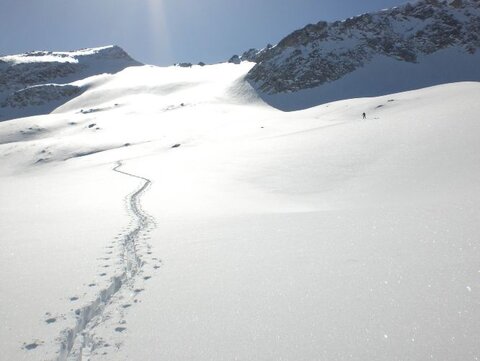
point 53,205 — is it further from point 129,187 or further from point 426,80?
point 426,80

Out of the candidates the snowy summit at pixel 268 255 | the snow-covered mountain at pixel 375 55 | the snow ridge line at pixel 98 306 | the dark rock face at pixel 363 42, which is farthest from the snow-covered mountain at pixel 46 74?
the snow ridge line at pixel 98 306

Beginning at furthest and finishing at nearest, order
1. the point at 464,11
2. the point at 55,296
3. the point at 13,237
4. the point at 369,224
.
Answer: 1. the point at 464,11
2. the point at 13,237
3. the point at 369,224
4. the point at 55,296

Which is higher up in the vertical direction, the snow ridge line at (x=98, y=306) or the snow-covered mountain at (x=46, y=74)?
the snow-covered mountain at (x=46, y=74)

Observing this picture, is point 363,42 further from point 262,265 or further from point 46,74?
point 46,74

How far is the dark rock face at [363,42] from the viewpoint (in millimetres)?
74375

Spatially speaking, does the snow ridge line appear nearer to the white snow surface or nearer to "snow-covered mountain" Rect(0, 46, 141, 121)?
the white snow surface

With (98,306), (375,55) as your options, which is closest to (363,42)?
(375,55)

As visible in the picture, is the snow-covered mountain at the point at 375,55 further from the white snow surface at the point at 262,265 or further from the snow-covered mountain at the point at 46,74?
the snow-covered mountain at the point at 46,74

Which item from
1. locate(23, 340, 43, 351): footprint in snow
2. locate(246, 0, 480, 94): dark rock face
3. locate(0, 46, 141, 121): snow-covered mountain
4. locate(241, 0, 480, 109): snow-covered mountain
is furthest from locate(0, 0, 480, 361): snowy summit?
locate(0, 46, 141, 121): snow-covered mountain

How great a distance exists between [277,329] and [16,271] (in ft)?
13.1

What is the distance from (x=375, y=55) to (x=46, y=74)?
11723 centimetres

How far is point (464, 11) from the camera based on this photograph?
288ft

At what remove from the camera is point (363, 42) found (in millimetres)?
81312

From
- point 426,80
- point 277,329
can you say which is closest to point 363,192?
point 277,329
